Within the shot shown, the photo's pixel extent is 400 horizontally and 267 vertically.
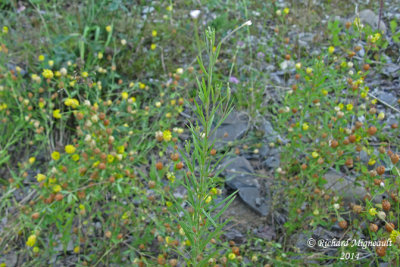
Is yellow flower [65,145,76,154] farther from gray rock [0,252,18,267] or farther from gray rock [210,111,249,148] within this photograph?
gray rock [210,111,249,148]

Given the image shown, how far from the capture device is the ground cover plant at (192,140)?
1725 mm

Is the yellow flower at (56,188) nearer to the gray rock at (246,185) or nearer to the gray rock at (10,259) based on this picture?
the gray rock at (10,259)

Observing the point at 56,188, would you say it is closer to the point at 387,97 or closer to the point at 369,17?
the point at 387,97

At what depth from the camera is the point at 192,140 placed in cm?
244

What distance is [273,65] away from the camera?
9.64 feet

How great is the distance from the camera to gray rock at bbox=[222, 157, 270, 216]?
2096 mm

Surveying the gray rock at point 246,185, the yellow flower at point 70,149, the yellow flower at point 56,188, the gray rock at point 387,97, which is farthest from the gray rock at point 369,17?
the yellow flower at point 56,188

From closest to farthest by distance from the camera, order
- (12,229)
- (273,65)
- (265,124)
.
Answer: (12,229)
(265,124)
(273,65)

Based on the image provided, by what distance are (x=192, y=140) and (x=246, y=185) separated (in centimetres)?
49

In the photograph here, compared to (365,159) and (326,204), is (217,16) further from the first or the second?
(326,204)

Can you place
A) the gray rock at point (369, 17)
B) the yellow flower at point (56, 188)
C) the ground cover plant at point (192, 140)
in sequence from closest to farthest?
the ground cover plant at point (192, 140) → the yellow flower at point (56, 188) → the gray rock at point (369, 17)

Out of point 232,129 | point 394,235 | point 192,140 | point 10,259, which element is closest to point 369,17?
point 232,129

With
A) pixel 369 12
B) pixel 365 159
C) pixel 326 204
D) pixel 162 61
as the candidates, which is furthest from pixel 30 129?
pixel 369 12

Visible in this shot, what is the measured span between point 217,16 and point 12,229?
2313mm
